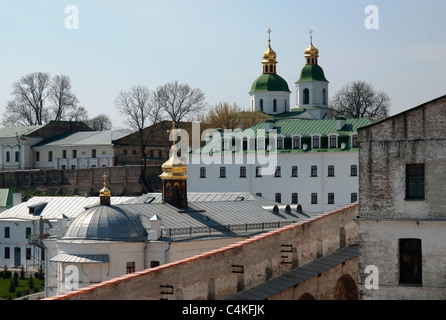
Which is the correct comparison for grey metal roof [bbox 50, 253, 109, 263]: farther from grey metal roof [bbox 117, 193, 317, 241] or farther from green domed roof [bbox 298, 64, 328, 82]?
green domed roof [bbox 298, 64, 328, 82]

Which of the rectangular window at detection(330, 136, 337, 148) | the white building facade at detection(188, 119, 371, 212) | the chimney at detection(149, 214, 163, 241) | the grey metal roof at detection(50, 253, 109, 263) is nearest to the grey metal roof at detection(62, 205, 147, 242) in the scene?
the chimney at detection(149, 214, 163, 241)

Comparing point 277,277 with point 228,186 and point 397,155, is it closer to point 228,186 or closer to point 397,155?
point 397,155

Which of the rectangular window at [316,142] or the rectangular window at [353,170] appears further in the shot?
the rectangular window at [316,142]

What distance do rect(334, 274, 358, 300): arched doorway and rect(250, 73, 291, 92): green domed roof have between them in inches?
2191

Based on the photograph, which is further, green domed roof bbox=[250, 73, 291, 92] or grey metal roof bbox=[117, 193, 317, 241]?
green domed roof bbox=[250, 73, 291, 92]

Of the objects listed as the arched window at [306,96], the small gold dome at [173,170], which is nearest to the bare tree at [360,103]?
the arched window at [306,96]

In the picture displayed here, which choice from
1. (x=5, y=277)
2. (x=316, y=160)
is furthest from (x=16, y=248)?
(x=316, y=160)

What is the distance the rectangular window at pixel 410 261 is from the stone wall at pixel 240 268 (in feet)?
9.28

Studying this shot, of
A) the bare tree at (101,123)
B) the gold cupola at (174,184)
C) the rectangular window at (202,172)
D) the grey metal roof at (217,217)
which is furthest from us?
the bare tree at (101,123)

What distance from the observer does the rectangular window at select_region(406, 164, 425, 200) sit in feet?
71.1

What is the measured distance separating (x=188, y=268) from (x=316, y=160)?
126ft

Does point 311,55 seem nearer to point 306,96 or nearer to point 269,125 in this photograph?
point 306,96

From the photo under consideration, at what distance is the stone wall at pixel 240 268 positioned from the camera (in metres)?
19.2

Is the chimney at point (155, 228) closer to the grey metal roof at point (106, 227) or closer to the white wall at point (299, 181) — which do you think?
the grey metal roof at point (106, 227)
